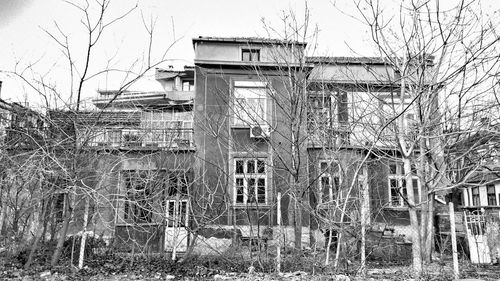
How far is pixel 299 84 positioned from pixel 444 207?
1000 centimetres

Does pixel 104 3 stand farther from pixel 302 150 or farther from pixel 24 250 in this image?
pixel 302 150

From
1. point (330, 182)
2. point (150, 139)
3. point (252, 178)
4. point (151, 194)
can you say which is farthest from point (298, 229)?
point (150, 139)

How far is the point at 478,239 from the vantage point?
435 inches

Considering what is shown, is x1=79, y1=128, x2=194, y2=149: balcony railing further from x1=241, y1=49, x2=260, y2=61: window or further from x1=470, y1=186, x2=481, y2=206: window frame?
x1=470, y1=186, x2=481, y2=206: window frame

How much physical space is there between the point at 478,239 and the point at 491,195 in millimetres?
14541

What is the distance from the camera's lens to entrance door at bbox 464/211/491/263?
1089 cm

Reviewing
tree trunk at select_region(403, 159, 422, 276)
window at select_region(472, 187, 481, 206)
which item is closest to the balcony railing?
tree trunk at select_region(403, 159, 422, 276)

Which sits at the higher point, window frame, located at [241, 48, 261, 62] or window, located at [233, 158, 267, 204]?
window frame, located at [241, 48, 261, 62]

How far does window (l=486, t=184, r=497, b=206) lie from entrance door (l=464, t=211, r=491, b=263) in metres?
13.8

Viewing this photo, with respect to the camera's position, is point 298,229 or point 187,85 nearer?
point 298,229

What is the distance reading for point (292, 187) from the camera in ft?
34.7

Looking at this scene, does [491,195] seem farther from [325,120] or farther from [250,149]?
[325,120]

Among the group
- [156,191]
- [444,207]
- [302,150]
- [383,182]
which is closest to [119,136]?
[156,191]

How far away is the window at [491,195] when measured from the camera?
2276cm
